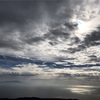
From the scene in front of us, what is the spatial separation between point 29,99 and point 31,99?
1073 mm

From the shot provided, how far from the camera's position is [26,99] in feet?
289

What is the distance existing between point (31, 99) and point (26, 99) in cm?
257

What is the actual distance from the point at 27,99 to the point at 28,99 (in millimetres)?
480

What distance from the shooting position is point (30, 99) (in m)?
88.8

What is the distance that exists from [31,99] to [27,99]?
2.01 metres

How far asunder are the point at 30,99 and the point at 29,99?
48 centimetres

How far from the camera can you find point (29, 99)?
88.8 meters

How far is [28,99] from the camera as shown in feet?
291

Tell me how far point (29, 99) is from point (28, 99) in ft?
1.58

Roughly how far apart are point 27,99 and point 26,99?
579 millimetres

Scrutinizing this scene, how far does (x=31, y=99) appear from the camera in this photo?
293ft
